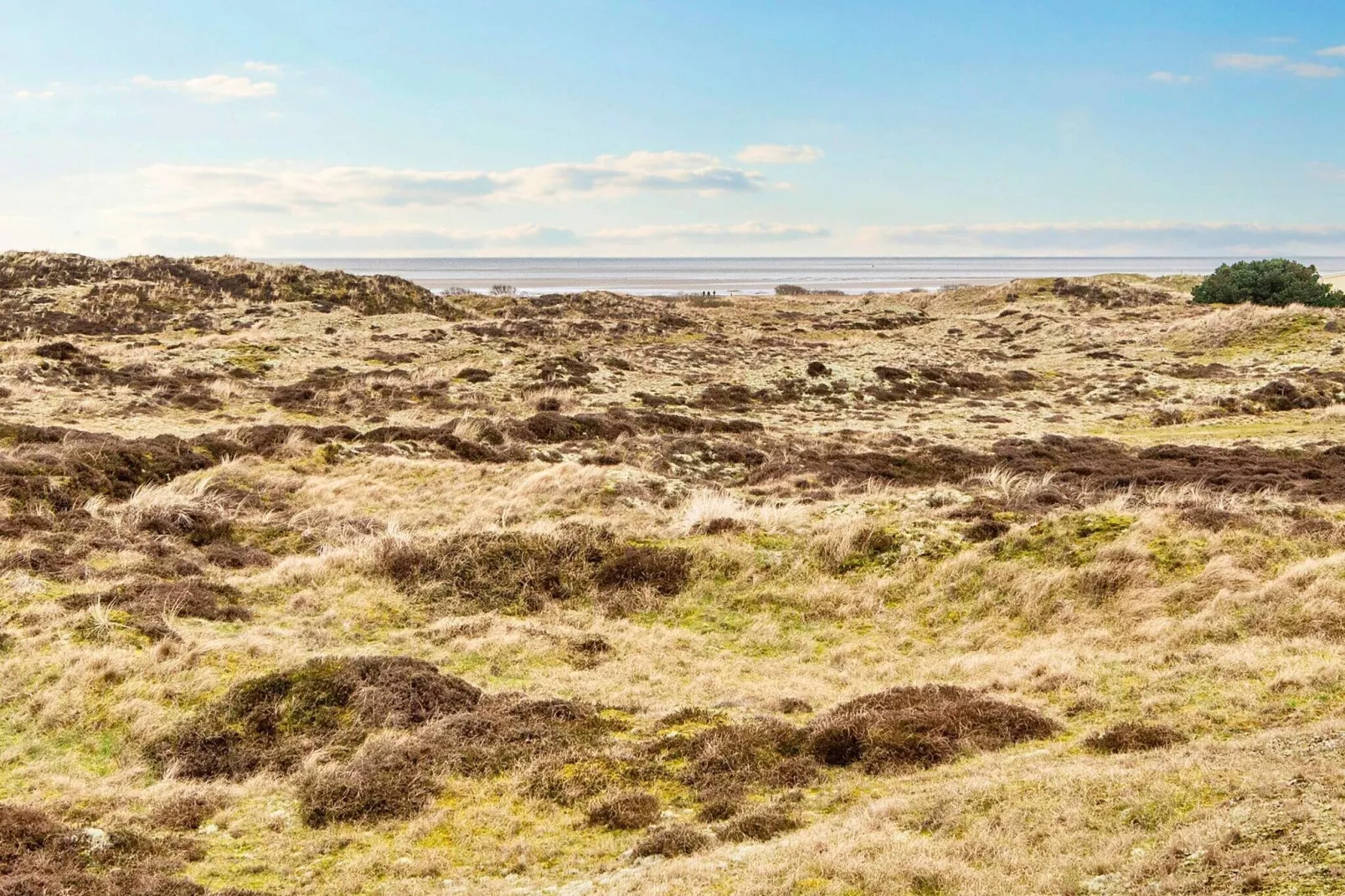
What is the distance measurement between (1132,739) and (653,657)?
21.2ft

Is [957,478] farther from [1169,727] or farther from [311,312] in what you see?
[311,312]

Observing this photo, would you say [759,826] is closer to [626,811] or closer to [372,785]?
[626,811]

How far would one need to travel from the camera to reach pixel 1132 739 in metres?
8.75

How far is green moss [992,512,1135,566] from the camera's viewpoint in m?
14.8

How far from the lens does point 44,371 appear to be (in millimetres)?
33438

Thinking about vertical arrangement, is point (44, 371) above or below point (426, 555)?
above

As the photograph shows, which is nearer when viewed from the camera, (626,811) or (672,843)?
(672,843)

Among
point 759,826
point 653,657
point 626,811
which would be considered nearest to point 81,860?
point 626,811

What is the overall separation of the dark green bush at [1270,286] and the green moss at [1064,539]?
208 feet

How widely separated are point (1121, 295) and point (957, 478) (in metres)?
66.1

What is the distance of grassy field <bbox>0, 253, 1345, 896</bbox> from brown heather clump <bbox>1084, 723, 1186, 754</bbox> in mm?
53

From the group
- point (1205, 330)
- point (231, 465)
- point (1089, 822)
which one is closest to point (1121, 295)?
point (1205, 330)

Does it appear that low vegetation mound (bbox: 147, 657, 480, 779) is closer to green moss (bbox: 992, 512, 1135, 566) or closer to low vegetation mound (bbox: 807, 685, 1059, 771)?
low vegetation mound (bbox: 807, 685, 1059, 771)

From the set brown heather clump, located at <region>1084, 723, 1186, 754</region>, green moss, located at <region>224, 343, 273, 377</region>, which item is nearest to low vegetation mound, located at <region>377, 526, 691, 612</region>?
brown heather clump, located at <region>1084, 723, 1186, 754</region>
